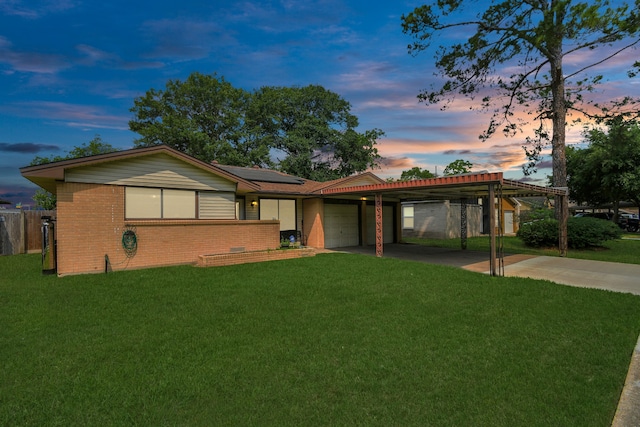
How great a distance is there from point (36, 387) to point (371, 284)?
5.76 m

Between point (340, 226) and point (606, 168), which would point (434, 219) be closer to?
point (340, 226)

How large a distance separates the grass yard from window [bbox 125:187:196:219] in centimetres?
304

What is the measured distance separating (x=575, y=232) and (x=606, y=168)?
14.0 meters

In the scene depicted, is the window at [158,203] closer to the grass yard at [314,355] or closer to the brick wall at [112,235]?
the brick wall at [112,235]

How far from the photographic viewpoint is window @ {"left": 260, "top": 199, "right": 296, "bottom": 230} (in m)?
13.8

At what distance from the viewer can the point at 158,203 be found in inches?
391

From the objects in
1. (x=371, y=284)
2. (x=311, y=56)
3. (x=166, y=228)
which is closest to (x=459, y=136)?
(x=311, y=56)

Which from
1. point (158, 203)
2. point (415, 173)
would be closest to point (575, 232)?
point (158, 203)

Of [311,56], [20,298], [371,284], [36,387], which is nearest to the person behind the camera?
[36,387]

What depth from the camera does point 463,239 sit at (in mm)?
15281

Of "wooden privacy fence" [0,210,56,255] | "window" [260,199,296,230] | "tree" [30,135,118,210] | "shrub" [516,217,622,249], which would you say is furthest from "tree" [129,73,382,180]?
"shrub" [516,217,622,249]

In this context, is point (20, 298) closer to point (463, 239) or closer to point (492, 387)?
point (492, 387)

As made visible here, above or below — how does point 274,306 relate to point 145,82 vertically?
below

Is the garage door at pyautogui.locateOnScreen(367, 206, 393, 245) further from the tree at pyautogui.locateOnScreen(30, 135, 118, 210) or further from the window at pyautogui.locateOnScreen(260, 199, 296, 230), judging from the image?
the tree at pyautogui.locateOnScreen(30, 135, 118, 210)
